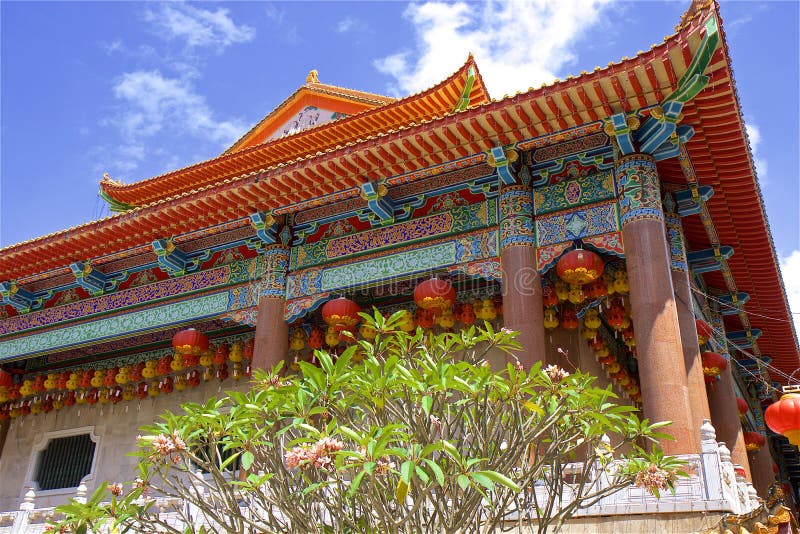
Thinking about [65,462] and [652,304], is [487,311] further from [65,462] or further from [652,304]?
[65,462]

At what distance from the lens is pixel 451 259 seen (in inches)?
388

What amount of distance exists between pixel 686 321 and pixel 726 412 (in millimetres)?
2749

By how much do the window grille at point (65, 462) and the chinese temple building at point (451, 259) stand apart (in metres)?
0.04

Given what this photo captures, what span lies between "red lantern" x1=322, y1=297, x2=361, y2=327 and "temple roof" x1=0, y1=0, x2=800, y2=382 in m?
1.58

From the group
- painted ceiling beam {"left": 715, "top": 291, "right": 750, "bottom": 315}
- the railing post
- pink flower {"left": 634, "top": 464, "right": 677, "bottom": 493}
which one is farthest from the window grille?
painted ceiling beam {"left": 715, "top": 291, "right": 750, "bottom": 315}

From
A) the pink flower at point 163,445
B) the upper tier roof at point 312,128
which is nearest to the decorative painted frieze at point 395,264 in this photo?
the upper tier roof at point 312,128

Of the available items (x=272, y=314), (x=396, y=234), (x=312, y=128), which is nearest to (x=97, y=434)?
(x=272, y=314)

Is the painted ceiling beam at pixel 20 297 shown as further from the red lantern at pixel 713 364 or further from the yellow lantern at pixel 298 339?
the red lantern at pixel 713 364

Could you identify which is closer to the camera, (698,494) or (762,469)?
(698,494)

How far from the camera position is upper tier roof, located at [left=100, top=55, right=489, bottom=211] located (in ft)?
44.7

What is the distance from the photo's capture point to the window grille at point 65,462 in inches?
556

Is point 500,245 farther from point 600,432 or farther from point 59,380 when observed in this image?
point 59,380

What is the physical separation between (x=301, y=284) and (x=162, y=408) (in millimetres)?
5080

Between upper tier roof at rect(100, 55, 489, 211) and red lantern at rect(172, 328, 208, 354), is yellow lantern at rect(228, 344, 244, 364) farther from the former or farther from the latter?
upper tier roof at rect(100, 55, 489, 211)
